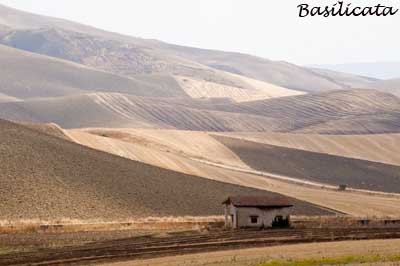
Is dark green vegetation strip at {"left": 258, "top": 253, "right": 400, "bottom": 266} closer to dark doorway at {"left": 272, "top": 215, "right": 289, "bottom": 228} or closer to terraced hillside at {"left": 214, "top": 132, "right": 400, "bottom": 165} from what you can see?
dark doorway at {"left": 272, "top": 215, "right": 289, "bottom": 228}

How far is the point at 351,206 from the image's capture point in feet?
277

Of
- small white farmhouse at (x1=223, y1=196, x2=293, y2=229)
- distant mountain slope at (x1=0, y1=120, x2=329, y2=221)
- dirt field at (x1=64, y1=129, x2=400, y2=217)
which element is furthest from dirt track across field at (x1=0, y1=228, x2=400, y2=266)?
dirt field at (x1=64, y1=129, x2=400, y2=217)

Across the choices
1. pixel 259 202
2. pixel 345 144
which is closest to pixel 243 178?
pixel 259 202

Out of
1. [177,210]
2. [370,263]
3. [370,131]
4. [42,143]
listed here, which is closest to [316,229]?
[177,210]

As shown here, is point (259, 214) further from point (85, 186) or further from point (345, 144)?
point (345, 144)

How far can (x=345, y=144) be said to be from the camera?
14338cm

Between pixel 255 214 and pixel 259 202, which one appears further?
pixel 259 202

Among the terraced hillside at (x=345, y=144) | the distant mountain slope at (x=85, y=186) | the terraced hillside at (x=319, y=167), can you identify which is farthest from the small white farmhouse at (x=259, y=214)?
the terraced hillside at (x=345, y=144)

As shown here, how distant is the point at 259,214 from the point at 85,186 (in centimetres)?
1495

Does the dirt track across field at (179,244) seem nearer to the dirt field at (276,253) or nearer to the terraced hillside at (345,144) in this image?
the dirt field at (276,253)

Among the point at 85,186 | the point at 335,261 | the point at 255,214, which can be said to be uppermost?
the point at 85,186

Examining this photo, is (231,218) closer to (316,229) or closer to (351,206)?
(316,229)

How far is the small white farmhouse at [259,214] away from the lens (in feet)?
214

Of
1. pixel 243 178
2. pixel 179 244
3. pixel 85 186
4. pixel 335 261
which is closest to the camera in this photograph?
pixel 335 261
